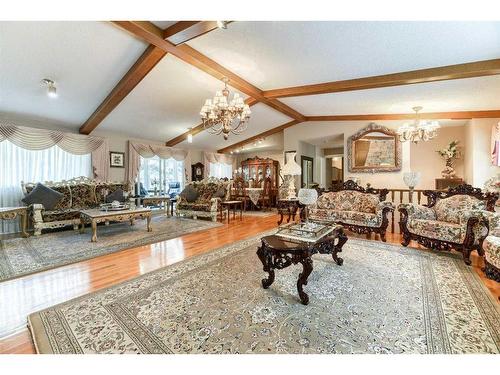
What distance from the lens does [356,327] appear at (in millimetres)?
1525

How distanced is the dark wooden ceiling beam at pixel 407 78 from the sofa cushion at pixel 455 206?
1668 millimetres

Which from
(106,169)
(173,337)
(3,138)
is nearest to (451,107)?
(173,337)

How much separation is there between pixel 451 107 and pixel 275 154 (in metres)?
5.26

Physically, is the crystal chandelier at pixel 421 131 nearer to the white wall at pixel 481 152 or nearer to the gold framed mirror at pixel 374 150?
the gold framed mirror at pixel 374 150

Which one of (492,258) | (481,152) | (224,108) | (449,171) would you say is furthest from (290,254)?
(449,171)

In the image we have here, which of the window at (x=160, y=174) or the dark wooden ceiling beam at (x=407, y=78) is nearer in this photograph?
the dark wooden ceiling beam at (x=407, y=78)

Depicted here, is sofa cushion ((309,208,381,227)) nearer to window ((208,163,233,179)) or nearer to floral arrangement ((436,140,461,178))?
floral arrangement ((436,140,461,178))

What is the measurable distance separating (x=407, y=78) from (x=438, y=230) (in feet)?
7.32

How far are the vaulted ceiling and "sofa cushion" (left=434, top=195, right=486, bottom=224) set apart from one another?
5.48 feet

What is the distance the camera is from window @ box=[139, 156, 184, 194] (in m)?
6.94

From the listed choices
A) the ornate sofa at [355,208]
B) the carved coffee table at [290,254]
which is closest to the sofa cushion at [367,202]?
the ornate sofa at [355,208]

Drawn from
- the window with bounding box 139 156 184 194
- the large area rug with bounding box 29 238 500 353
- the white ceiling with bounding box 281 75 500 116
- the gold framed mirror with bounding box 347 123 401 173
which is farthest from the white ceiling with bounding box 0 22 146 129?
the gold framed mirror with bounding box 347 123 401 173

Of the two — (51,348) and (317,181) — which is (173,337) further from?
(317,181)

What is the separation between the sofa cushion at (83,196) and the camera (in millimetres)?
4836
